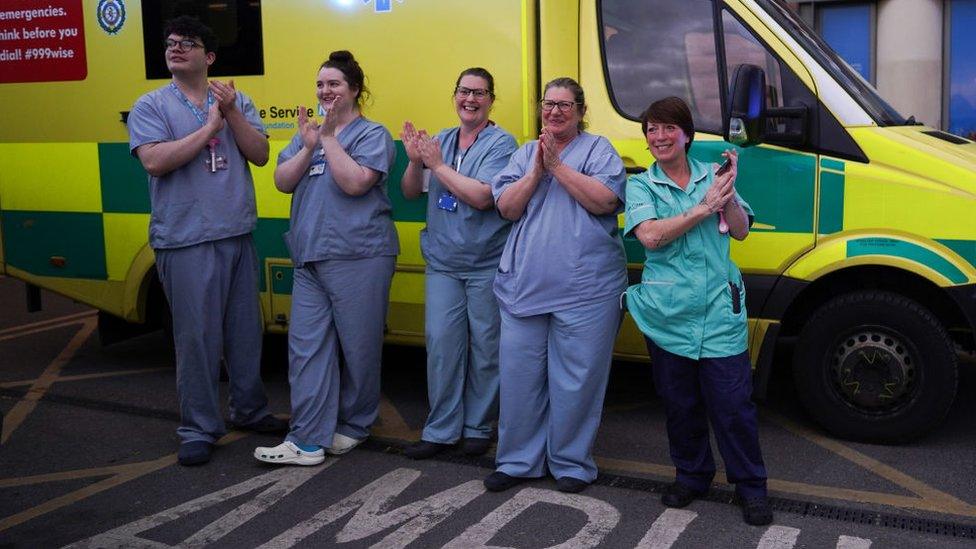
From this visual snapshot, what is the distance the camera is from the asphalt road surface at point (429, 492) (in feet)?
13.0

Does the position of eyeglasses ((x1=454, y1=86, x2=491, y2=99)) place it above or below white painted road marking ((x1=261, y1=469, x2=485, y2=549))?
above

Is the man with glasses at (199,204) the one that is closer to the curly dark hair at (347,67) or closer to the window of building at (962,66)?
the curly dark hair at (347,67)

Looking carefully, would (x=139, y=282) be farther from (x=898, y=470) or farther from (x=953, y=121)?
(x=953, y=121)

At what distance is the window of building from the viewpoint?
39.5ft

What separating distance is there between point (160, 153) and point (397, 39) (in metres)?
1.31

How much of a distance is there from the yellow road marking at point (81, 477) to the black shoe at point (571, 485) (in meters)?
1.70

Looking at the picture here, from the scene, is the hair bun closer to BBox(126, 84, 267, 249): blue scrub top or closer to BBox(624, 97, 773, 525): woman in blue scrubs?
BBox(126, 84, 267, 249): blue scrub top

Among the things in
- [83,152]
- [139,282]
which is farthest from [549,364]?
[83,152]

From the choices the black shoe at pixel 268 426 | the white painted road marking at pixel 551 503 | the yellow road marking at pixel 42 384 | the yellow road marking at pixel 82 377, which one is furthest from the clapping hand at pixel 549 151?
the yellow road marking at pixel 82 377

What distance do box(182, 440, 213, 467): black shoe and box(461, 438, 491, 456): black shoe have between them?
1128 mm

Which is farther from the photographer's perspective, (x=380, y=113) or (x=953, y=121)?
(x=953, y=121)

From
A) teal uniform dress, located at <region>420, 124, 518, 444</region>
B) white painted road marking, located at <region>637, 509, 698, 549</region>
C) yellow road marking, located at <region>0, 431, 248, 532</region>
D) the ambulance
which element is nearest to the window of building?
the ambulance

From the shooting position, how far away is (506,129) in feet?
17.0

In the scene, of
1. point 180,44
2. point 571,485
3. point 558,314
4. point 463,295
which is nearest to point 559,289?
point 558,314
